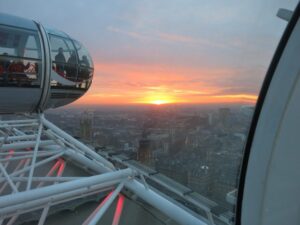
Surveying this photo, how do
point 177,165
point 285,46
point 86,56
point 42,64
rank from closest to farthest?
point 285,46 < point 177,165 < point 42,64 < point 86,56

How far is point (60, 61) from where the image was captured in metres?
5.54

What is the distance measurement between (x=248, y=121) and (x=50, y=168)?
8.64m

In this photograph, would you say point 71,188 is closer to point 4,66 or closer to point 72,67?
point 4,66

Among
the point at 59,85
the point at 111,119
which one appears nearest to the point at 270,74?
the point at 111,119

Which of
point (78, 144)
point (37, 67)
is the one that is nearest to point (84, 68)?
point (37, 67)

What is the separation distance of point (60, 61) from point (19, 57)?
74 cm

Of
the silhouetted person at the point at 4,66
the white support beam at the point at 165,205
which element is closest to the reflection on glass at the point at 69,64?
the silhouetted person at the point at 4,66

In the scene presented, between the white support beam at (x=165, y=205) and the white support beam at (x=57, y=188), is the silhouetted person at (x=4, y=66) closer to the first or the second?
the white support beam at (x=57, y=188)

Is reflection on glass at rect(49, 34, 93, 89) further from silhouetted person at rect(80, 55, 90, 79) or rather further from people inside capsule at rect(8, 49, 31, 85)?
people inside capsule at rect(8, 49, 31, 85)

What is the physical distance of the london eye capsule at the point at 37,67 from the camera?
4.96m

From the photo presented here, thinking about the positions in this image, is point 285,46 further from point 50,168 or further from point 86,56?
point 50,168

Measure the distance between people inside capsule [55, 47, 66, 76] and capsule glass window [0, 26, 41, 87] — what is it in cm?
35

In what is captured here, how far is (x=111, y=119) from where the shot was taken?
4.61 metres

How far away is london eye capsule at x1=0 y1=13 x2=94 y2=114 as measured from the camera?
16.3ft
